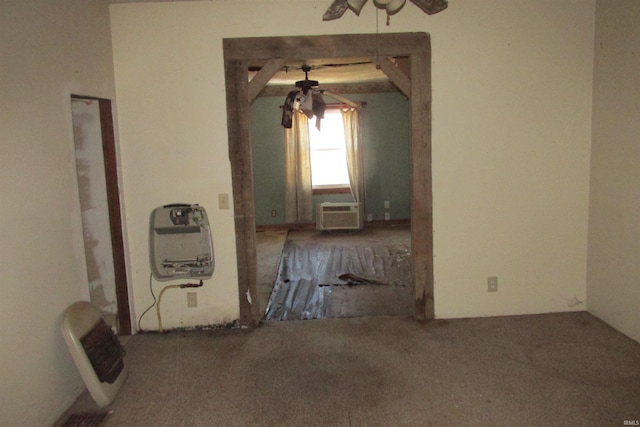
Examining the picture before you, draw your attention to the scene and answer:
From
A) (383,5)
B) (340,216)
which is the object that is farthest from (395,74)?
(340,216)

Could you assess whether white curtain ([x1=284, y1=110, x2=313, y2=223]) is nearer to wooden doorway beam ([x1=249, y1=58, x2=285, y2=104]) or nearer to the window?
the window

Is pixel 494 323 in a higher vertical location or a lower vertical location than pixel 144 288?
lower

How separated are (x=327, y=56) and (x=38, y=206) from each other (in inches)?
85.1

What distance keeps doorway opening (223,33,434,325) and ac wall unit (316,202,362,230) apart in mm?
4093

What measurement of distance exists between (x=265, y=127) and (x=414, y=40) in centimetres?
483

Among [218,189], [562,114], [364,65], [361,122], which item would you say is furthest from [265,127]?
[562,114]

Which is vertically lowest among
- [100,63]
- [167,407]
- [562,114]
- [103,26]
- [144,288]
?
[167,407]

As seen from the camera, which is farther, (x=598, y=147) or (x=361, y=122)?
(x=361, y=122)

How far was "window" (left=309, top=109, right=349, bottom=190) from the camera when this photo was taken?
8070 millimetres

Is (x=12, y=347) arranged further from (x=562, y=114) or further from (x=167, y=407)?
(x=562, y=114)

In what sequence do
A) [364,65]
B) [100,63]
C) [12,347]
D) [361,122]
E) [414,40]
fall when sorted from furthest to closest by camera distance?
[361,122] < [364,65] < [414,40] < [100,63] < [12,347]

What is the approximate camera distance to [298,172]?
8008 mm

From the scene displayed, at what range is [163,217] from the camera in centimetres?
Answer: 351

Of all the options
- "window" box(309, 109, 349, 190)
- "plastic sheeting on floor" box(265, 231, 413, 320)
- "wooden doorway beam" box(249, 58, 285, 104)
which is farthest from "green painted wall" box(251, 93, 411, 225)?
"wooden doorway beam" box(249, 58, 285, 104)
